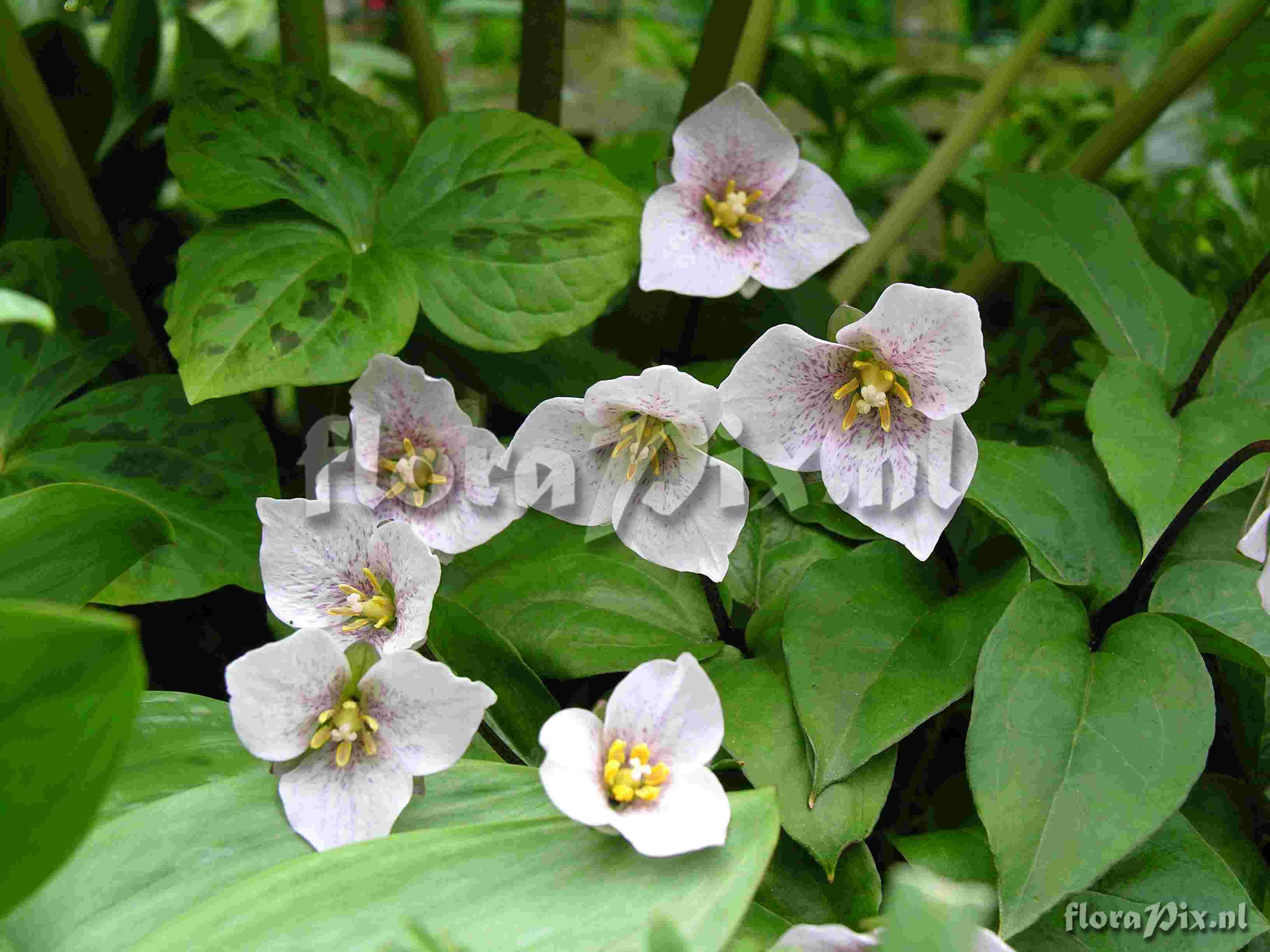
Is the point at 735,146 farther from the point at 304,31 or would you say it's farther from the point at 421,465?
the point at 304,31

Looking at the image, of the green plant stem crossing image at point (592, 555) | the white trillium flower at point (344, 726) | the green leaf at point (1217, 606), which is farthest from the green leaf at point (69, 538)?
the green leaf at point (1217, 606)

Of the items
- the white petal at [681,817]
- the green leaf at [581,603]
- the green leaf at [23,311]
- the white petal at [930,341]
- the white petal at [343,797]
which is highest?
the green leaf at [23,311]

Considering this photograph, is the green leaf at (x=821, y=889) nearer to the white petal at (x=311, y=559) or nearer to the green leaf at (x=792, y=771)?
the green leaf at (x=792, y=771)

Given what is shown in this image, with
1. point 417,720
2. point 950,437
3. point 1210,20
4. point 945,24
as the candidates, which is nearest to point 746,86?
point 950,437

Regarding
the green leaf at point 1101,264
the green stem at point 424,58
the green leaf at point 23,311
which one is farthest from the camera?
the green stem at point 424,58

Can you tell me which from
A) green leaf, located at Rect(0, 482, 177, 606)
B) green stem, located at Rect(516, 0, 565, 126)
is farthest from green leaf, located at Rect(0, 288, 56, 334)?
green stem, located at Rect(516, 0, 565, 126)

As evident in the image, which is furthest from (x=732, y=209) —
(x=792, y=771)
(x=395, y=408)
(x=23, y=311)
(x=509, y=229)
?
(x=23, y=311)

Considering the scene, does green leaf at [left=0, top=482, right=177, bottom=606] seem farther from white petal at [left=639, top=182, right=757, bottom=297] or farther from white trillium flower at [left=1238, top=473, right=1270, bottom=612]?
white trillium flower at [left=1238, top=473, right=1270, bottom=612]
